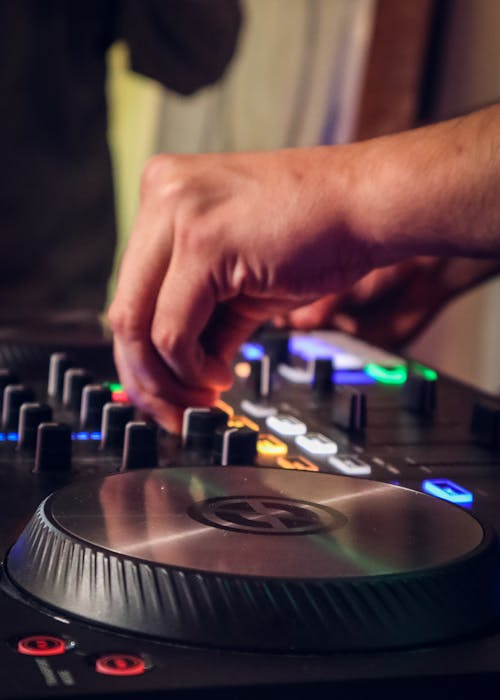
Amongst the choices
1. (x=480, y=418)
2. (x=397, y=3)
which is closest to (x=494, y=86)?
(x=397, y=3)

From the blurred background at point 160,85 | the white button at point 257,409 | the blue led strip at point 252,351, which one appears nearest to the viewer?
the white button at point 257,409

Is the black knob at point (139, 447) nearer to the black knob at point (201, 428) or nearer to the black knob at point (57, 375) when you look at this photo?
the black knob at point (201, 428)

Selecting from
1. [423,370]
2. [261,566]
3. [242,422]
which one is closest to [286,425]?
[242,422]

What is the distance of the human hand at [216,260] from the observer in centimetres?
81

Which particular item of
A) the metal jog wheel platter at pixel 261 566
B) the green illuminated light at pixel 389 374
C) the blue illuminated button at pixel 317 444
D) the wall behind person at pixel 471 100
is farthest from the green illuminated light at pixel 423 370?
the wall behind person at pixel 471 100

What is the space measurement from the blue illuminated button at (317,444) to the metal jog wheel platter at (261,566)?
0.21 metres

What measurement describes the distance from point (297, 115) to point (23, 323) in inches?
66.4

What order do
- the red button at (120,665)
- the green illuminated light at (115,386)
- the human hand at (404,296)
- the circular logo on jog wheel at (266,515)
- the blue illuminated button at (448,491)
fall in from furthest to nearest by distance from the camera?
the human hand at (404,296) < the green illuminated light at (115,386) < the blue illuminated button at (448,491) < the circular logo on jog wheel at (266,515) < the red button at (120,665)

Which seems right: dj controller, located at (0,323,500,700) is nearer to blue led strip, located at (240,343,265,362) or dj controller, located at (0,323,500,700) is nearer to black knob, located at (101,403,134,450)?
black knob, located at (101,403,134,450)

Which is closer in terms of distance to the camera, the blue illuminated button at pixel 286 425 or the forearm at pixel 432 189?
the forearm at pixel 432 189

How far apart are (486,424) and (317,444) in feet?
0.46

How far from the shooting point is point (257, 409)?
931 millimetres

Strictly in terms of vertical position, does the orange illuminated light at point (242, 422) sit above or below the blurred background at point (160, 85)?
below

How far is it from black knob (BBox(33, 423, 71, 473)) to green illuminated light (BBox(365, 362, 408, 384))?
0.43m
